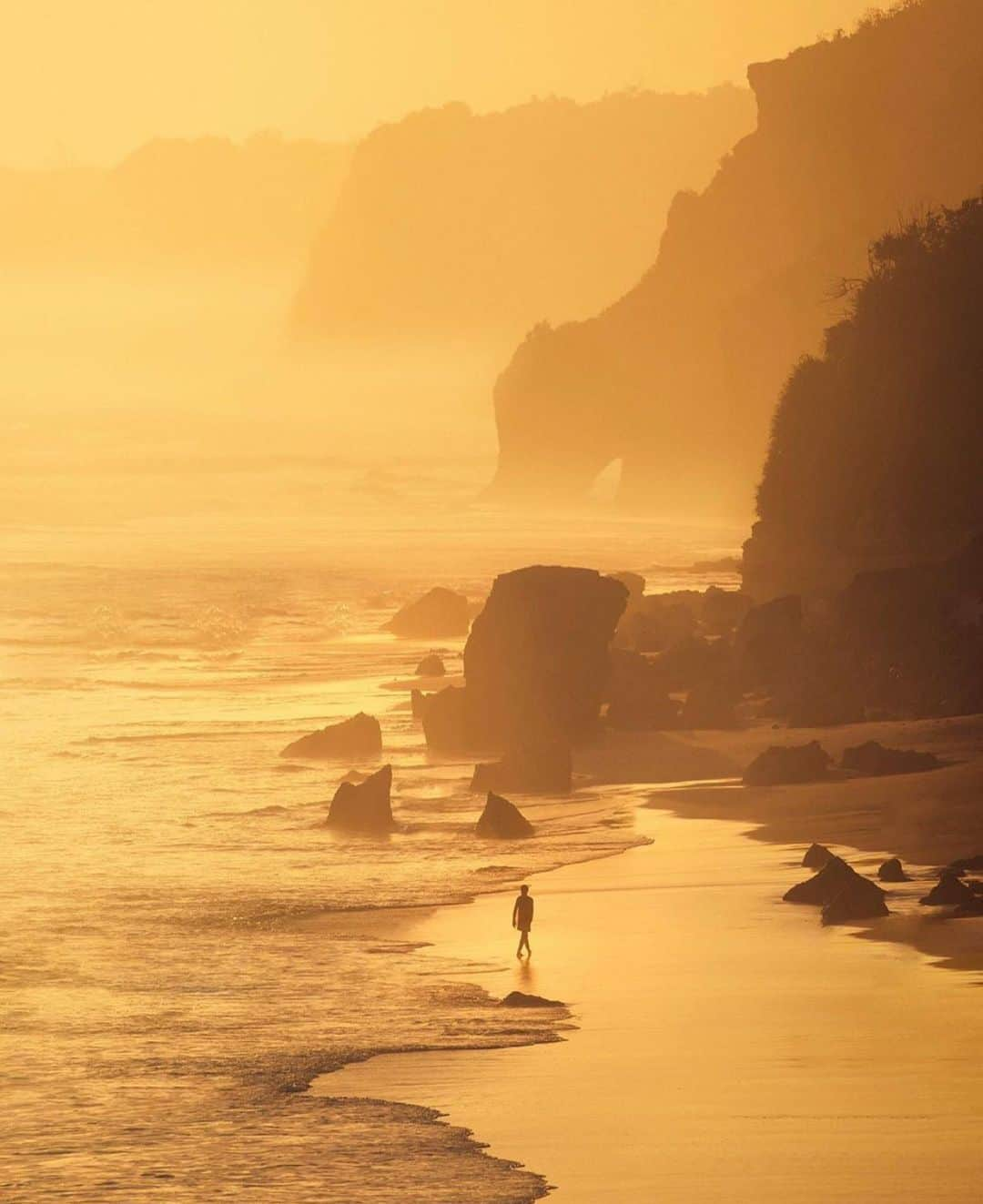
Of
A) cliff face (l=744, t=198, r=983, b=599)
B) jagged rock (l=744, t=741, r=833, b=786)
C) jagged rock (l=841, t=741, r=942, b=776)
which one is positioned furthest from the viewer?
cliff face (l=744, t=198, r=983, b=599)

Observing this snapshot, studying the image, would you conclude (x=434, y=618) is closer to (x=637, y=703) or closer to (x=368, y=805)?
(x=637, y=703)

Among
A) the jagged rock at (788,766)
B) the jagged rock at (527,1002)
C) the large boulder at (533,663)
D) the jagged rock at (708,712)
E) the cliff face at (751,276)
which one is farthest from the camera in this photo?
the cliff face at (751,276)

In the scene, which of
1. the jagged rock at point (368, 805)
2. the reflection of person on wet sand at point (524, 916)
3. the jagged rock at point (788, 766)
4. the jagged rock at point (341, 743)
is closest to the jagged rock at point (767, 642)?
the jagged rock at point (341, 743)

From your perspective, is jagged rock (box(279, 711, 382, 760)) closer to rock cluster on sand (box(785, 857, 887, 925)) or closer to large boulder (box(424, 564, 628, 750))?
large boulder (box(424, 564, 628, 750))

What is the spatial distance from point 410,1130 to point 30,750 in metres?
28.9

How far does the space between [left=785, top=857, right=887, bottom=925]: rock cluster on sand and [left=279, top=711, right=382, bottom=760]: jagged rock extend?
18.0 m

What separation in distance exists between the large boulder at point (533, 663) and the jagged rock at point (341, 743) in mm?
1506

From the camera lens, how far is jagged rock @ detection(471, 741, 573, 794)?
38250mm

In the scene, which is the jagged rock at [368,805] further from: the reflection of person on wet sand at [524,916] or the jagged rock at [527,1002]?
the jagged rock at [527,1002]

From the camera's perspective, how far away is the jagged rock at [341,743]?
4256 centimetres

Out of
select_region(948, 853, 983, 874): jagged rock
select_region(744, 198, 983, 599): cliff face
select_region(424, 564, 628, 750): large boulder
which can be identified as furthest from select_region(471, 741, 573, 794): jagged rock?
select_region(744, 198, 983, 599): cliff face

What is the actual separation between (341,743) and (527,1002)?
21262 millimetres

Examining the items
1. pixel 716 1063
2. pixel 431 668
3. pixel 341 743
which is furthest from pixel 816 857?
pixel 431 668

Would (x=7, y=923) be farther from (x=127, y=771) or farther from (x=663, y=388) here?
(x=663, y=388)
